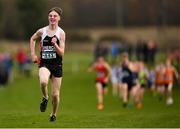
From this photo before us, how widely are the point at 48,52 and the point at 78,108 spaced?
56.8 feet

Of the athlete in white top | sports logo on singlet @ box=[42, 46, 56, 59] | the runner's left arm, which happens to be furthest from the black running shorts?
the runner's left arm

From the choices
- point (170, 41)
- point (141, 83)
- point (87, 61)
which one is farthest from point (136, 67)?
point (87, 61)

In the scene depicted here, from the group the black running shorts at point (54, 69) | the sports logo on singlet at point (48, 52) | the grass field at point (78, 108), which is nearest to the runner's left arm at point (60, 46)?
the sports logo on singlet at point (48, 52)

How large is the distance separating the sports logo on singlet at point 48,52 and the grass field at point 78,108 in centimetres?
162

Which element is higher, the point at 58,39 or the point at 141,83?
the point at 58,39

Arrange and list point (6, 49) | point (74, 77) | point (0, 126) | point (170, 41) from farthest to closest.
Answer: point (6, 49) → point (170, 41) → point (74, 77) → point (0, 126)

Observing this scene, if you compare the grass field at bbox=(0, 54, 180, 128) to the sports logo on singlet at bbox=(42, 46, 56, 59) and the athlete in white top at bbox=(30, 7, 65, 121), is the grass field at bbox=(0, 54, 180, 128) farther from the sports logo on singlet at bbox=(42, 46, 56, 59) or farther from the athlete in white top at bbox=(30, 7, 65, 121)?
the sports logo on singlet at bbox=(42, 46, 56, 59)

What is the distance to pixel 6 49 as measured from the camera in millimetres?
86562

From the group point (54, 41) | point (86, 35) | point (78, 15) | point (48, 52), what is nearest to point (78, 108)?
point (48, 52)

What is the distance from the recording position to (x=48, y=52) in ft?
51.8

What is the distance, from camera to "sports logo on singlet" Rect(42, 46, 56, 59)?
15.7 metres

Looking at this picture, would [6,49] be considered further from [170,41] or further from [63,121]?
[63,121]

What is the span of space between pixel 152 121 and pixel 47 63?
3.27 m

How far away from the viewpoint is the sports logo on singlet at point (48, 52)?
51.6 ft
